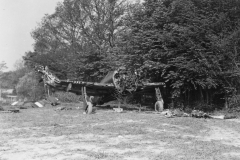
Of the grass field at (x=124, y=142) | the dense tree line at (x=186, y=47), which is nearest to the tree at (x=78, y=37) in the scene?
the dense tree line at (x=186, y=47)

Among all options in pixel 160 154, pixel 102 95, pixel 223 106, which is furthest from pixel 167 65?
pixel 160 154

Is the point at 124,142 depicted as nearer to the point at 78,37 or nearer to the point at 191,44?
the point at 191,44

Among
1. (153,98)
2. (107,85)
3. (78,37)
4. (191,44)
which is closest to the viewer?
(191,44)

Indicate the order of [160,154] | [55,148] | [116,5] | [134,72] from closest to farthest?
1. [160,154]
2. [55,148]
3. [134,72]
4. [116,5]

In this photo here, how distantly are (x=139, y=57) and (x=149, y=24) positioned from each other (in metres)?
2.05

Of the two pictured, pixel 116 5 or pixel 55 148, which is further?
→ pixel 116 5

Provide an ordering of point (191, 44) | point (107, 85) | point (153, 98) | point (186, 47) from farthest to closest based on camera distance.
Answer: point (153, 98), point (107, 85), point (186, 47), point (191, 44)

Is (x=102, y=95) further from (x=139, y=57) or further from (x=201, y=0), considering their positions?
(x=201, y=0)

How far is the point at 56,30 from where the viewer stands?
4297 centimetres

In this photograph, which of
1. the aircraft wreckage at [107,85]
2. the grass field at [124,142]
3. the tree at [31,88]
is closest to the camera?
the grass field at [124,142]

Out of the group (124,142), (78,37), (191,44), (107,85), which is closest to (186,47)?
(191,44)

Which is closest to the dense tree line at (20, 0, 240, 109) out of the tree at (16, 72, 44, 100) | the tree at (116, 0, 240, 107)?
the tree at (116, 0, 240, 107)

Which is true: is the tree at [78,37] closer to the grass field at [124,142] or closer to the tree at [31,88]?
the tree at [31,88]

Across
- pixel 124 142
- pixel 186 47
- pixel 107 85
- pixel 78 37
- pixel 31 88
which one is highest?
pixel 78 37
